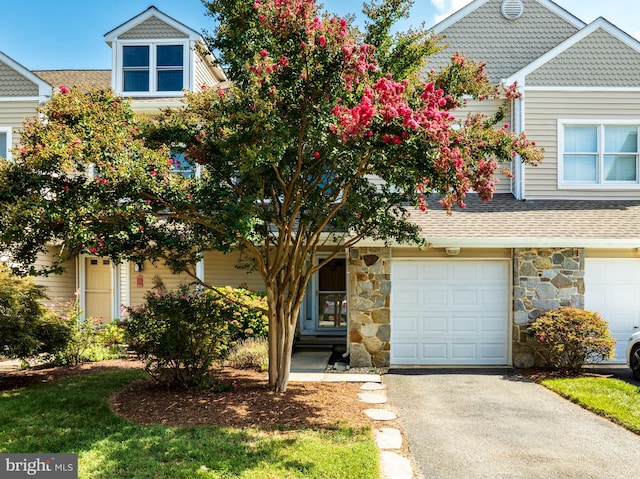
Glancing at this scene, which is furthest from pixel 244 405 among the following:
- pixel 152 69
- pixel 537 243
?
pixel 152 69

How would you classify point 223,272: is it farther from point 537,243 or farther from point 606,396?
point 606,396

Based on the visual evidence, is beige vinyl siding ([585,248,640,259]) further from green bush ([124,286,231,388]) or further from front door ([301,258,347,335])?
green bush ([124,286,231,388])

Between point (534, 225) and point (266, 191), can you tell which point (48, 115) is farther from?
point (534, 225)

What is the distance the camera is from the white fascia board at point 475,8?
12656mm

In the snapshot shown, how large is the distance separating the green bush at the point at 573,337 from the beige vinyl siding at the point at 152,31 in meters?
11.0

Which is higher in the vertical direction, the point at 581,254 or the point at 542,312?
the point at 581,254

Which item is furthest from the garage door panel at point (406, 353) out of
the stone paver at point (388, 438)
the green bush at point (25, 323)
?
the green bush at point (25, 323)

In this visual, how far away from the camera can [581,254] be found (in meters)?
9.77

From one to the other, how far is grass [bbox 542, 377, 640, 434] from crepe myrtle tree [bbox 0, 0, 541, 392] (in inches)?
133

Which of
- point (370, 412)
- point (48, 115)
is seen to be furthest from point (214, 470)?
point (48, 115)

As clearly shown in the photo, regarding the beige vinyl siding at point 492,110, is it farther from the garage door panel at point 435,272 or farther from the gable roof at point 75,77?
the gable roof at point 75,77

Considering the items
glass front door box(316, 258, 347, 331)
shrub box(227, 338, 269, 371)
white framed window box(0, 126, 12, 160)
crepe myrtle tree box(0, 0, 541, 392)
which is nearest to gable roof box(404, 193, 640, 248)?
crepe myrtle tree box(0, 0, 541, 392)

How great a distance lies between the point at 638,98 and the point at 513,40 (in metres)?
3.25

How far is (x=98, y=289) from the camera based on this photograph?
46.0 feet
